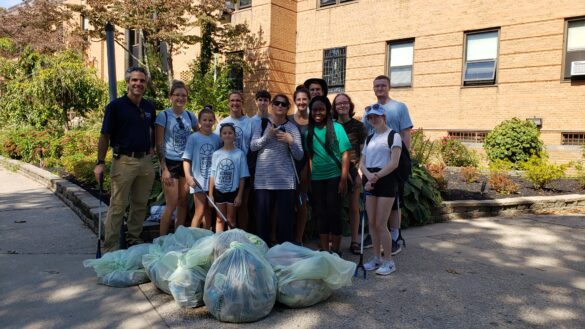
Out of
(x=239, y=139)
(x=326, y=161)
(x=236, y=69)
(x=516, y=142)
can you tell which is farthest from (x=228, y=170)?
(x=236, y=69)

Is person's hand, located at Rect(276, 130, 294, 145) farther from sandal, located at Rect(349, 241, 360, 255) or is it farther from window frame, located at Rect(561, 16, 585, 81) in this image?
window frame, located at Rect(561, 16, 585, 81)

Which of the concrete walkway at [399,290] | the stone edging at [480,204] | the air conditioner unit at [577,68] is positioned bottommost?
the concrete walkway at [399,290]

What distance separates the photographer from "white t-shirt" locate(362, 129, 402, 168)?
4605 millimetres

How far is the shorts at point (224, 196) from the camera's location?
496cm

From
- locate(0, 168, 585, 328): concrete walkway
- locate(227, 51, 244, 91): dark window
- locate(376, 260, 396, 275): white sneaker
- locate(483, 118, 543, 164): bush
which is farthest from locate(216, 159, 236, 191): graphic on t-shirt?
locate(227, 51, 244, 91): dark window

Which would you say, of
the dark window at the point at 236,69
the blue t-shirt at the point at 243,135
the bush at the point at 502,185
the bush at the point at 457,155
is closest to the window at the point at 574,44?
the bush at the point at 457,155

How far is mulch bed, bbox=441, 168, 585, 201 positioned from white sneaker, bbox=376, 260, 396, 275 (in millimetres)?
3942

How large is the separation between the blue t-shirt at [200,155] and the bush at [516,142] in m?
9.95

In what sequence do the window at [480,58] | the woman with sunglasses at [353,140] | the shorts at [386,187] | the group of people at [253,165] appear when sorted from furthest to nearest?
1. the window at [480,58]
2. the woman with sunglasses at [353,140]
3. the group of people at [253,165]
4. the shorts at [386,187]

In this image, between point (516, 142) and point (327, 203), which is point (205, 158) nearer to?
point (327, 203)

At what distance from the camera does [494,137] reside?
12.9 m

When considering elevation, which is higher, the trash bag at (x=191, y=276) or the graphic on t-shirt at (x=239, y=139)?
the graphic on t-shirt at (x=239, y=139)

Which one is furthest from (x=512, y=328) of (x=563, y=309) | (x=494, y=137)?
(x=494, y=137)

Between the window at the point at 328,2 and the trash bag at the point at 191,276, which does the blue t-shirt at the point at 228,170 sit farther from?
the window at the point at 328,2
